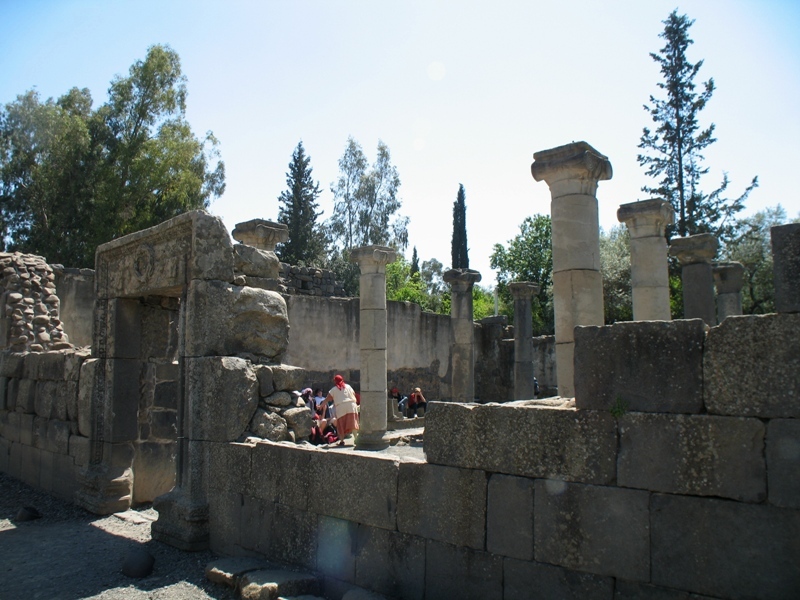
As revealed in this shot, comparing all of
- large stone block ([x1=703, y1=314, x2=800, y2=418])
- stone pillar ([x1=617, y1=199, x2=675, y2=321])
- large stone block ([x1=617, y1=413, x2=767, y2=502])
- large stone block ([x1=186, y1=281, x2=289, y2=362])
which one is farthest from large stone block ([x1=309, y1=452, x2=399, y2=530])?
stone pillar ([x1=617, y1=199, x2=675, y2=321])

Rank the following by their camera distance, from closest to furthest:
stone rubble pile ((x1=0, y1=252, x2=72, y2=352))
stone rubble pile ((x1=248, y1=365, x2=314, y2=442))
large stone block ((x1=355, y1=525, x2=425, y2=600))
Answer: large stone block ((x1=355, y1=525, x2=425, y2=600)) → stone rubble pile ((x1=248, y1=365, x2=314, y2=442)) → stone rubble pile ((x1=0, y1=252, x2=72, y2=352))

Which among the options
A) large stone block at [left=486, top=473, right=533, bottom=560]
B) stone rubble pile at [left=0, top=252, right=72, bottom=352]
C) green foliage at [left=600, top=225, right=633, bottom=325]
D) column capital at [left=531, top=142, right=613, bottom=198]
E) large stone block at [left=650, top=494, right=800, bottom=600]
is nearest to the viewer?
large stone block at [left=650, top=494, right=800, bottom=600]

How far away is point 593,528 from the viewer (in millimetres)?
3615

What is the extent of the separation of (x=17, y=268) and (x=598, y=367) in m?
10.7

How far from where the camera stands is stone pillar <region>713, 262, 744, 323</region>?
1407 cm

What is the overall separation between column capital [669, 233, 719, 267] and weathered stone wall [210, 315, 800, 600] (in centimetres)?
850

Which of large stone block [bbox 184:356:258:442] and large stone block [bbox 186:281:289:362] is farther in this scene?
large stone block [bbox 186:281:289:362]

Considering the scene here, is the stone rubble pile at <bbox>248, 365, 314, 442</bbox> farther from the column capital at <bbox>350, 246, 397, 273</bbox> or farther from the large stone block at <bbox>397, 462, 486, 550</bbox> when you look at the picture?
the column capital at <bbox>350, 246, 397, 273</bbox>

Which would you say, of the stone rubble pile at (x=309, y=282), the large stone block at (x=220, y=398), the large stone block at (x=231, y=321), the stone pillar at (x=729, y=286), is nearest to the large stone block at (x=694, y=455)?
the large stone block at (x=220, y=398)

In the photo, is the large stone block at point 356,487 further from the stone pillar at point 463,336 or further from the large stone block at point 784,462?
the stone pillar at point 463,336

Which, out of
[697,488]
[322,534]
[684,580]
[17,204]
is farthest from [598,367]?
[17,204]

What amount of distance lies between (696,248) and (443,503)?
9003 millimetres

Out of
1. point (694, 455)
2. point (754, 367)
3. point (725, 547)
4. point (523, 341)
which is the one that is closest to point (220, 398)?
point (694, 455)

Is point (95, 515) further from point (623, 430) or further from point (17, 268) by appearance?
point (623, 430)
